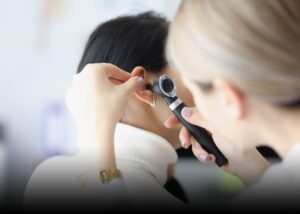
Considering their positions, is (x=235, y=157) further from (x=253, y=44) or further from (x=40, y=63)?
(x=40, y=63)

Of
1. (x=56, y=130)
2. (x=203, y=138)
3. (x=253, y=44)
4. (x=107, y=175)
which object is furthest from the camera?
(x=56, y=130)

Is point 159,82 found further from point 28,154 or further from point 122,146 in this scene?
point 28,154

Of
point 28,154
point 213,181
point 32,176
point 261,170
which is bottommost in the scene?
point 28,154

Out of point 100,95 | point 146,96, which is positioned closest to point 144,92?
point 146,96

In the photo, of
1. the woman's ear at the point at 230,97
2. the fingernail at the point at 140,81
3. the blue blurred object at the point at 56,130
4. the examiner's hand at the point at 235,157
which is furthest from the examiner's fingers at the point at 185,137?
the blue blurred object at the point at 56,130

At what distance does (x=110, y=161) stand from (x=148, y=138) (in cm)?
16

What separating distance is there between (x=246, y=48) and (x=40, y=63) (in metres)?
1.58

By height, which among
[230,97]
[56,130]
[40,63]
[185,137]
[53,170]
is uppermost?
[230,97]

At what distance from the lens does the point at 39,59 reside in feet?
6.50

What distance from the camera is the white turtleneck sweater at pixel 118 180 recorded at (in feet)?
2.25

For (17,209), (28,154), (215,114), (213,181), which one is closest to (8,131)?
(28,154)

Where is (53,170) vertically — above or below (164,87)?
below

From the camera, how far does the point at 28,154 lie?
1976 millimetres

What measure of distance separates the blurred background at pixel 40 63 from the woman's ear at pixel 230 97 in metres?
1.45
